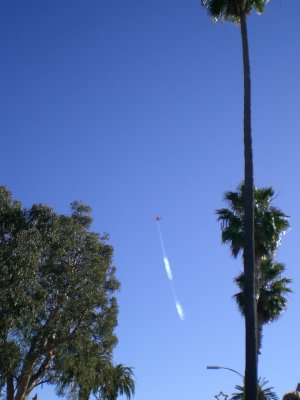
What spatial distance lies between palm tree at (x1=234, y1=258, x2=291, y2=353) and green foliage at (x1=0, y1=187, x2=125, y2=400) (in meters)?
10.2

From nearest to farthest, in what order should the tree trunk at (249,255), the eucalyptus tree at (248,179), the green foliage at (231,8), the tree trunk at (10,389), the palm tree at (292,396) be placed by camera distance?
the palm tree at (292,396)
the tree trunk at (249,255)
the eucalyptus tree at (248,179)
the green foliage at (231,8)
the tree trunk at (10,389)

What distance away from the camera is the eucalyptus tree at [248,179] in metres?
13.5

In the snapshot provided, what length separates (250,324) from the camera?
1406cm

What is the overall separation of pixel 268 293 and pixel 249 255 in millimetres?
12465

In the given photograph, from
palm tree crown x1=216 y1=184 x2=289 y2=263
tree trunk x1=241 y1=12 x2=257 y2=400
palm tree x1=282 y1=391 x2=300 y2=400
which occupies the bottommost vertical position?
palm tree x1=282 y1=391 x2=300 y2=400

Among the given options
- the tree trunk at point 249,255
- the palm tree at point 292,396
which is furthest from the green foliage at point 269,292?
the palm tree at point 292,396

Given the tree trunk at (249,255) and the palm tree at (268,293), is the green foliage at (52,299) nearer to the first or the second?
the palm tree at (268,293)

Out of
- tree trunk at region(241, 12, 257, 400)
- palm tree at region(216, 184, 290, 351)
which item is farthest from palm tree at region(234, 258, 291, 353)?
tree trunk at region(241, 12, 257, 400)

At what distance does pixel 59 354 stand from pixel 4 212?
8865mm

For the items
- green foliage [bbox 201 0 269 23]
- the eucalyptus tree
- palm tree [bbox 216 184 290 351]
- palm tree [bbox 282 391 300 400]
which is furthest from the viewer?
palm tree [bbox 216 184 290 351]

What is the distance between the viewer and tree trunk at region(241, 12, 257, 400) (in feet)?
43.9

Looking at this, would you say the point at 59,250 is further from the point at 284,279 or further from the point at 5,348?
the point at 284,279

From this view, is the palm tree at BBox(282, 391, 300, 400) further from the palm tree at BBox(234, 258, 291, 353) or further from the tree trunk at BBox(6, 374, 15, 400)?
the tree trunk at BBox(6, 374, 15, 400)

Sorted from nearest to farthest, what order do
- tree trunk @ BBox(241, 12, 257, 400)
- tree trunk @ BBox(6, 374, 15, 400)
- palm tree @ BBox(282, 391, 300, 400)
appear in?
palm tree @ BBox(282, 391, 300, 400)
tree trunk @ BBox(241, 12, 257, 400)
tree trunk @ BBox(6, 374, 15, 400)
